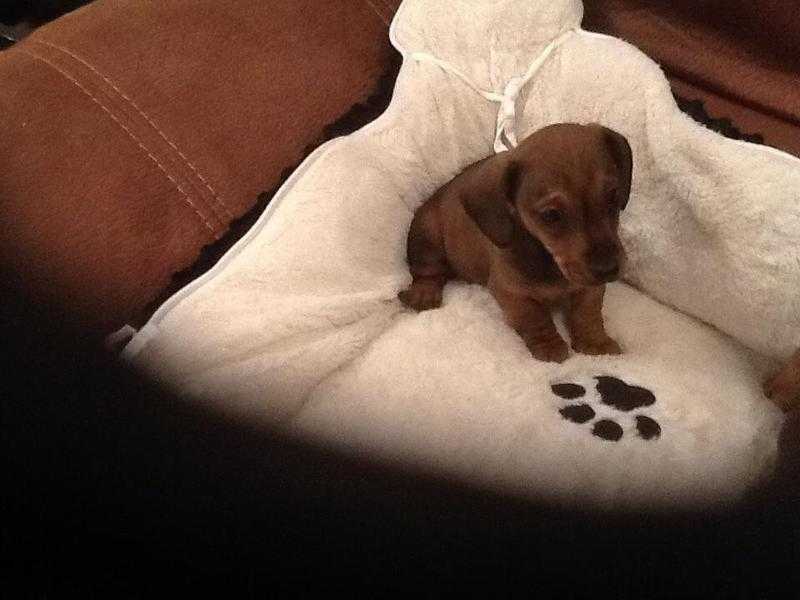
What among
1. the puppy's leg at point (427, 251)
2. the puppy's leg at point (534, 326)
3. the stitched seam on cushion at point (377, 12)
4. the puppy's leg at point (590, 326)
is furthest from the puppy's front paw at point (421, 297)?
the stitched seam on cushion at point (377, 12)

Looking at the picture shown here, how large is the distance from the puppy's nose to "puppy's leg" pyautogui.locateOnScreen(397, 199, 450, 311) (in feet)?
0.95

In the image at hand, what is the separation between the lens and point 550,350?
4.07ft

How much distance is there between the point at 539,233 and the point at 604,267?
0.12 m

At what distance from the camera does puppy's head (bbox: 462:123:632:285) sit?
1.12 meters

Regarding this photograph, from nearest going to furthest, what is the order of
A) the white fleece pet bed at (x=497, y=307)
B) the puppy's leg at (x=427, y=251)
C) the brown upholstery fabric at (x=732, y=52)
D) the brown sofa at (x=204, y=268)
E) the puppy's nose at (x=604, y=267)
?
the brown sofa at (x=204, y=268)
the white fleece pet bed at (x=497, y=307)
the puppy's nose at (x=604, y=267)
the brown upholstery fabric at (x=732, y=52)
the puppy's leg at (x=427, y=251)

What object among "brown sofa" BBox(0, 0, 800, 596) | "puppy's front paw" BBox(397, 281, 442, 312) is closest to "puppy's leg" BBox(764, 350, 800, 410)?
"brown sofa" BBox(0, 0, 800, 596)

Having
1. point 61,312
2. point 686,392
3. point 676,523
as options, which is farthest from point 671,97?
point 61,312

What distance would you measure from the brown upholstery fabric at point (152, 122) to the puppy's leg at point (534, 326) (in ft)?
1.29

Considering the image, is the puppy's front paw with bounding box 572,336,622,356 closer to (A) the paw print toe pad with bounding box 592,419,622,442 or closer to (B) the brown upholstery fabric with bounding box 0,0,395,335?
(A) the paw print toe pad with bounding box 592,419,622,442

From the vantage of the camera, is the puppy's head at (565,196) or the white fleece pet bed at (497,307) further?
the puppy's head at (565,196)

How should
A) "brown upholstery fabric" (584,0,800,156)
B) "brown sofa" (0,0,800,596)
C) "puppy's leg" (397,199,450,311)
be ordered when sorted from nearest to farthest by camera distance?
"brown sofa" (0,0,800,596) < "brown upholstery fabric" (584,0,800,156) < "puppy's leg" (397,199,450,311)

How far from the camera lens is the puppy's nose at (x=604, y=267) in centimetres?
112

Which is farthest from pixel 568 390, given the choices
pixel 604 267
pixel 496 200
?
pixel 496 200

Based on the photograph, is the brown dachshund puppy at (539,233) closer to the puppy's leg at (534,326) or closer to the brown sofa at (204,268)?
the puppy's leg at (534,326)
